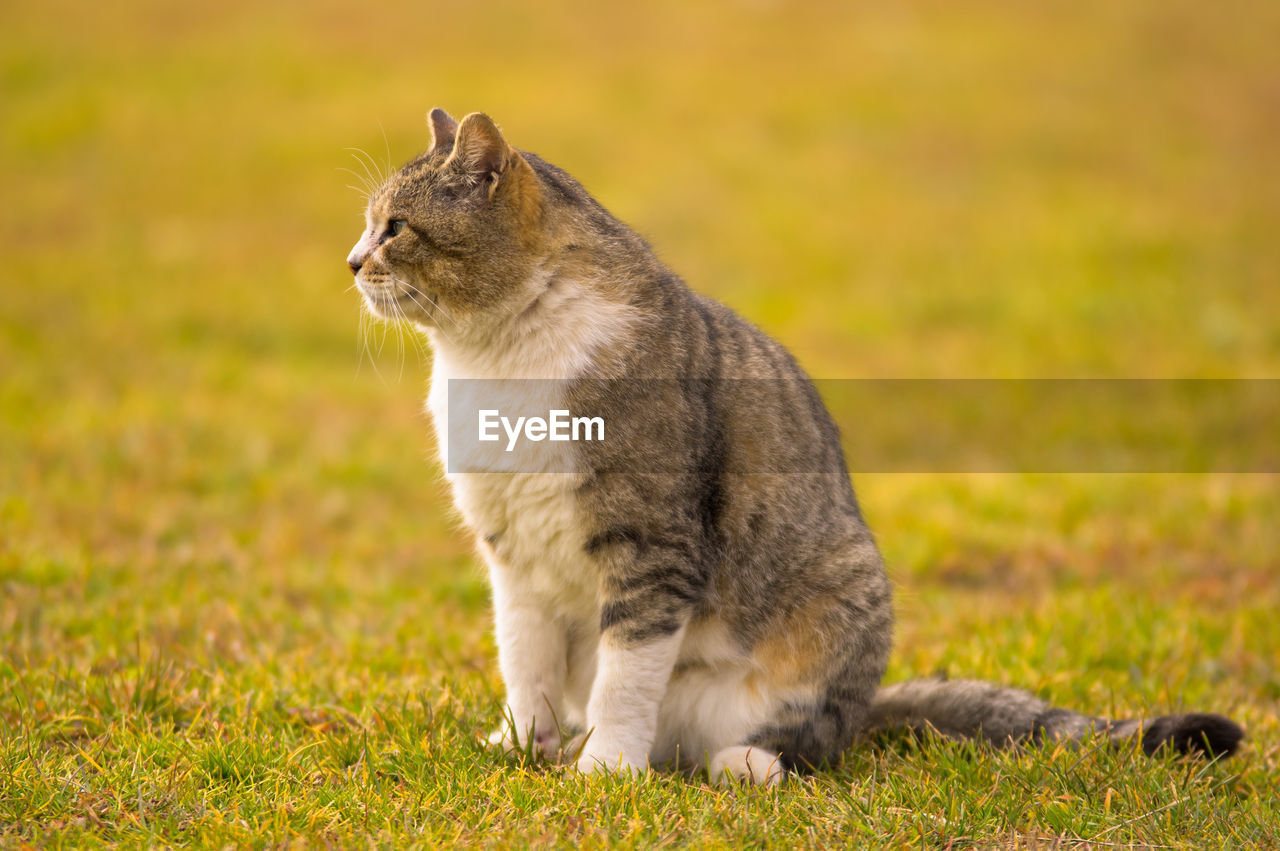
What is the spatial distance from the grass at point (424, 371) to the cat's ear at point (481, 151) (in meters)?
0.26

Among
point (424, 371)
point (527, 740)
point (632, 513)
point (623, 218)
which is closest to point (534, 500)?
point (632, 513)

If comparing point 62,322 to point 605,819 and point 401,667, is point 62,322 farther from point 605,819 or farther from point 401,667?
point 605,819

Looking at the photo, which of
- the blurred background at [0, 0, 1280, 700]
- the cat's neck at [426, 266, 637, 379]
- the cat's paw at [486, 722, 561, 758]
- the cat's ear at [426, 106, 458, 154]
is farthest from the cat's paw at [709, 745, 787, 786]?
the cat's ear at [426, 106, 458, 154]

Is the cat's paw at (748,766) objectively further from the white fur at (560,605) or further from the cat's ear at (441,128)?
the cat's ear at (441,128)

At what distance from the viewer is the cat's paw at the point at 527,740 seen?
375 cm

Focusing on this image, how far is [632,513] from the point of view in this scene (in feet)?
11.5

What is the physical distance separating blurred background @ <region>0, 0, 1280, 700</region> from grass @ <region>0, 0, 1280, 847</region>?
0.05m

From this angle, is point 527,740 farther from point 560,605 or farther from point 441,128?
point 441,128

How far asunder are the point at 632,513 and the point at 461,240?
1.01 meters

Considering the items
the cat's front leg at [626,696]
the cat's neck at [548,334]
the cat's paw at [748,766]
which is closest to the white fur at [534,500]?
the cat's neck at [548,334]

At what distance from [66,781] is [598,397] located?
188 centimetres

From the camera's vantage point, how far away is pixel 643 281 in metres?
3.81

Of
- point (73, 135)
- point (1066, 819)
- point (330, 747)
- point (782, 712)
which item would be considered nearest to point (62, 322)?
point (73, 135)

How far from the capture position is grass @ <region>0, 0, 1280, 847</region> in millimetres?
3430
